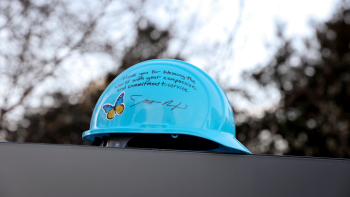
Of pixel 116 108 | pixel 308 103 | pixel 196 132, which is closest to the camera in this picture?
pixel 196 132

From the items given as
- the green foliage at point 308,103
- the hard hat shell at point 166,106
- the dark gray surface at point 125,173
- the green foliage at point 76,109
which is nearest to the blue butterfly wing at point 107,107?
the hard hat shell at point 166,106

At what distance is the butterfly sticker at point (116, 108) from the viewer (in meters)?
1.61

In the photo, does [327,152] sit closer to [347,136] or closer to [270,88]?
[347,136]

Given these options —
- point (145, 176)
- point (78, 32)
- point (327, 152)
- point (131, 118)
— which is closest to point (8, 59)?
point (78, 32)

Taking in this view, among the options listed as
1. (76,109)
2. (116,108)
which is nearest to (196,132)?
(116,108)

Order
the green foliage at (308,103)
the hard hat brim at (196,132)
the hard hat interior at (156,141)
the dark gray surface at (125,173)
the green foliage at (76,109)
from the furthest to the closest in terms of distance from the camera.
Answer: the green foliage at (308,103) < the green foliage at (76,109) < the hard hat interior at (156,141) < the hard hat brim at (196,132) < the dark gray surface at (125,173)

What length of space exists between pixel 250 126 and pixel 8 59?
667 centimetres

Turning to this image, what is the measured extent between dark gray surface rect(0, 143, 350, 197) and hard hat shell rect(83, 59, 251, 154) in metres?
0.44

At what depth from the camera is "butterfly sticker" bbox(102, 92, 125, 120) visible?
5.28 ft

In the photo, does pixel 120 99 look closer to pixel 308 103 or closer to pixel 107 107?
pixel 107 107

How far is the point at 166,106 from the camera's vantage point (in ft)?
5.04

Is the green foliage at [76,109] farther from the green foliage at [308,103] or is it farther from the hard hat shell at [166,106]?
the hard hat shell at [166,106]

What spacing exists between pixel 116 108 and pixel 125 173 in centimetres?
72

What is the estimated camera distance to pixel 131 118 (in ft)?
5.04
